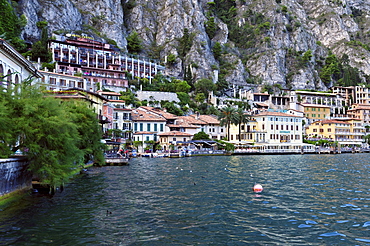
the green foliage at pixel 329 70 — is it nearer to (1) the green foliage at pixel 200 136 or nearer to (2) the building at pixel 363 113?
(2) the building at pixel 363 113

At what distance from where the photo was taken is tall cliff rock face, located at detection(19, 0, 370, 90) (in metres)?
126

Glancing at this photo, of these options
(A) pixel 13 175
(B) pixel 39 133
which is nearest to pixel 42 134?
(B) pixel 39 133

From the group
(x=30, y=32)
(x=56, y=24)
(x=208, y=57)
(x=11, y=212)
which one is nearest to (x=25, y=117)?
(x=11, y=212)

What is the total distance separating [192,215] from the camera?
59.5 feet

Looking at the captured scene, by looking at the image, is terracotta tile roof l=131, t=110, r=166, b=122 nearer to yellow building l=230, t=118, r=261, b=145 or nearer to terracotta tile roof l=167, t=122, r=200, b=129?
terracotta tile roof l=167, t=122, r=200, b=129

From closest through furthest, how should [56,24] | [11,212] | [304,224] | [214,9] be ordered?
[304,224] < [11,212] < [56,24] < [214,9]

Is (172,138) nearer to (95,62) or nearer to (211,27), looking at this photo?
(95,62)

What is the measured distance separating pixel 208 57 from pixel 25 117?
397 feet

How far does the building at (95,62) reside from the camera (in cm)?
9469

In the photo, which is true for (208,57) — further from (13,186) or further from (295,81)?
(13,186)

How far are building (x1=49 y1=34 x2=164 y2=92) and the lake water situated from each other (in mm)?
66272

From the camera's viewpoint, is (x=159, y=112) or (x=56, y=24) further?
(x=56, y=24)

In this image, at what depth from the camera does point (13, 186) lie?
2102 centimetres

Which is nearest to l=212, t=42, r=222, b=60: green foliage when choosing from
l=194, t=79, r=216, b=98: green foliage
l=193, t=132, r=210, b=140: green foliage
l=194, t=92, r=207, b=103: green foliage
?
l=194, t=79, r=216, b=98: green foliage
